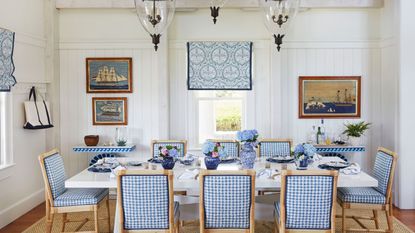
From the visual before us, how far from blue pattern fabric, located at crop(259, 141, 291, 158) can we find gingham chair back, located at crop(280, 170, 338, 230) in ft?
5.82

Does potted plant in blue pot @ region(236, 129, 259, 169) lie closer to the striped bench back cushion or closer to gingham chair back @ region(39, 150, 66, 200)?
the striped bench back cushion

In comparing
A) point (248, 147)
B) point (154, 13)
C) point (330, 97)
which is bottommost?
point (248, 147)

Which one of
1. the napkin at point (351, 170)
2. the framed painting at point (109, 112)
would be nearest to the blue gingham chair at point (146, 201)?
the napkin at point (351, 170)

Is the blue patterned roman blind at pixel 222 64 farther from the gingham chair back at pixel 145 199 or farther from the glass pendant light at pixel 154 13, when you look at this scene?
the gingham chair back at pixel 145 199

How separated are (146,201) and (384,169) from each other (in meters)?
2.29

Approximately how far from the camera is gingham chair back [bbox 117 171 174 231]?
3.11m

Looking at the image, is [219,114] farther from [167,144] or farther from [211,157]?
[211,157]

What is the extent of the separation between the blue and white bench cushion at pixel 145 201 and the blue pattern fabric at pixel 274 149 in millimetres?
1993

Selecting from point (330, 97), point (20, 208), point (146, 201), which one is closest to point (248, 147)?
point (146, 201)

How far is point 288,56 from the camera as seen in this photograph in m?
5.84

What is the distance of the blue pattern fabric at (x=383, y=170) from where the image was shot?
3.81 m

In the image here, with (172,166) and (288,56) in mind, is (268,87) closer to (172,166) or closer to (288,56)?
(288,56)

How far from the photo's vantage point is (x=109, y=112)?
5.82 meters

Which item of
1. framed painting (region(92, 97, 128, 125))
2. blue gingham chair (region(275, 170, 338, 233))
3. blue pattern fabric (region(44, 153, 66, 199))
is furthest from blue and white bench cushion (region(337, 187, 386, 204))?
framed painting (region(92, 97, 128, 125))
